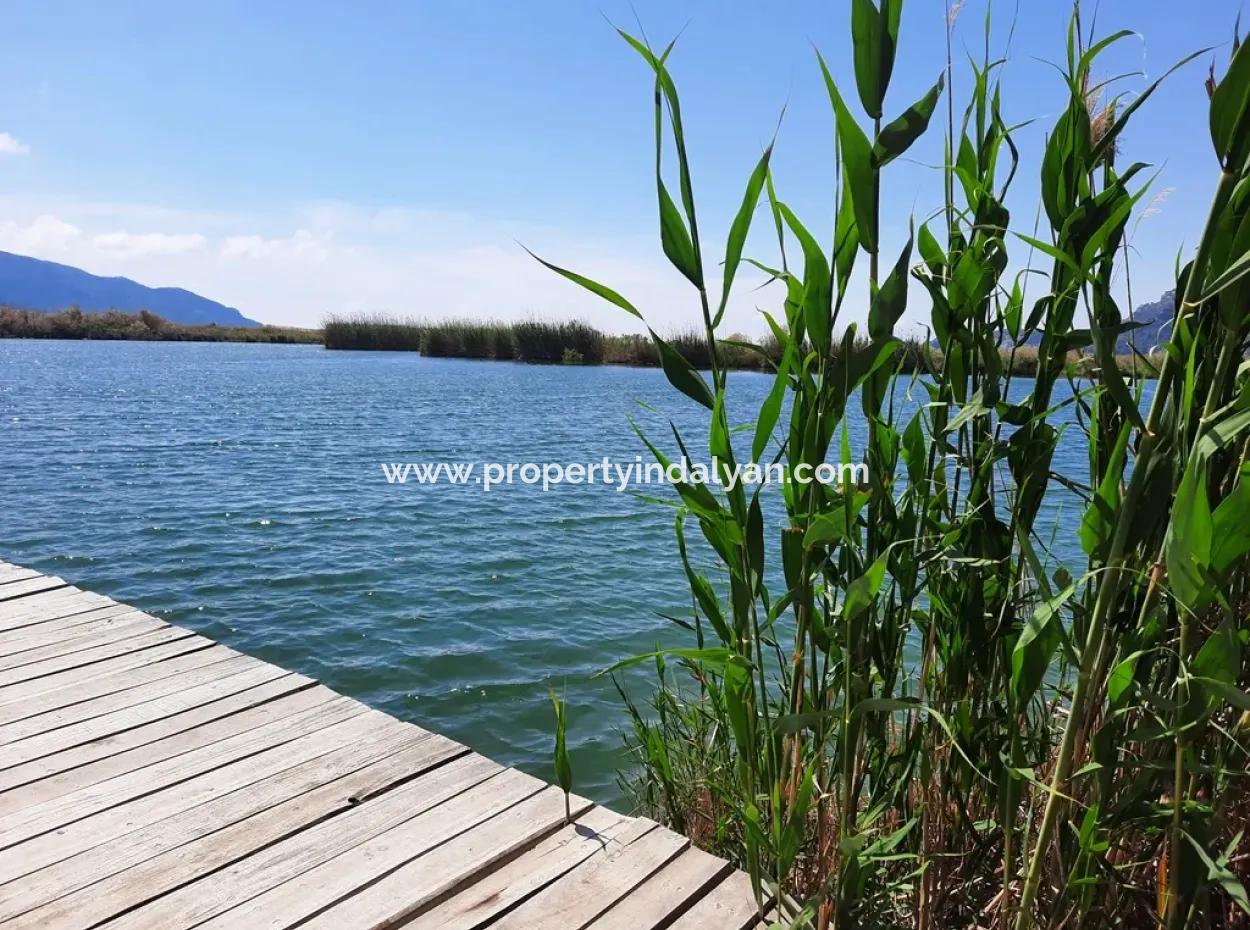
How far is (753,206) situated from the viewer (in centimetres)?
106

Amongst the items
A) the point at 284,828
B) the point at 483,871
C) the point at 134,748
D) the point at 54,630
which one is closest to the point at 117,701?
the point at 134,748

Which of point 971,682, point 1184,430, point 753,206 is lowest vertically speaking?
point 971,682

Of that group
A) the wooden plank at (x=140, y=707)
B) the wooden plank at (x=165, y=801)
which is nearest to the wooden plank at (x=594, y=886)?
the wooden plank at (x=165, y=801)

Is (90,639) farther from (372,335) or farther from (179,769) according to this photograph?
(372,335)

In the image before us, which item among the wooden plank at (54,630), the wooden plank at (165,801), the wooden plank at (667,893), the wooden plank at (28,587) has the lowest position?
the wooden plank at (165,801)

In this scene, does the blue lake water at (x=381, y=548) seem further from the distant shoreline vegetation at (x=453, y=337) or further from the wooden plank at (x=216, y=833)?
the distant shoreline vegetation at (x=453, y=337)

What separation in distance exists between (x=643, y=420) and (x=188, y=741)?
11047 millimetres

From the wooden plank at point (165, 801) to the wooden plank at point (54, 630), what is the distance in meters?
1.03

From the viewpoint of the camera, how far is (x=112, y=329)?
125 feet

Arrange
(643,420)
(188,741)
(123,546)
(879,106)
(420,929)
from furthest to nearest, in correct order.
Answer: (643,420) → (123,546) → (188,741) → (420,929) → (879,106)

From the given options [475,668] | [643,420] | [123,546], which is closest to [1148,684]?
[475,668]

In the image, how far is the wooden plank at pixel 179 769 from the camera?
177 centimetres

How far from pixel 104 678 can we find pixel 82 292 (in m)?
210

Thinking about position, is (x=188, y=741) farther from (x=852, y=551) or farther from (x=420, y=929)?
(x=852, y=551)
